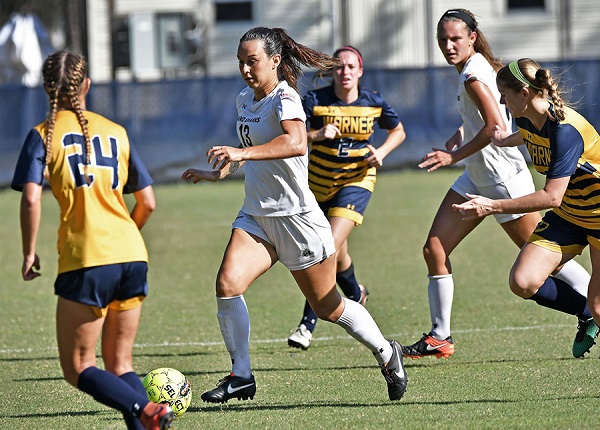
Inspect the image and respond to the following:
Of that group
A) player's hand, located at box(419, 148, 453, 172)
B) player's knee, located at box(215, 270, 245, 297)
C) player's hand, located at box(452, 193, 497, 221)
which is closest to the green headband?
player's hand, located at box(452, 193, 497, 221)

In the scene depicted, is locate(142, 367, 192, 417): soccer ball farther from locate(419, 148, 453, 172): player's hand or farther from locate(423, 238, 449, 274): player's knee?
locate(423, 238, 449, 274): player's knee

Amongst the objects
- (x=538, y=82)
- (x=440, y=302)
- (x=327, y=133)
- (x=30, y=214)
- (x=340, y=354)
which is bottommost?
(x=340, y=354)

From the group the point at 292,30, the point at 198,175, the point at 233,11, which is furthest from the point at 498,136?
the point at 233,11

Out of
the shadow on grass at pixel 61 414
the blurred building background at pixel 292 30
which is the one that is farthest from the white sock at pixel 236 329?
the blurred building background at pixel 292 30

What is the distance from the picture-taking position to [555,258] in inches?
229

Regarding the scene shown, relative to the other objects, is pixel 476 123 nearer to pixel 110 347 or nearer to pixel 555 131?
pixel 555 131

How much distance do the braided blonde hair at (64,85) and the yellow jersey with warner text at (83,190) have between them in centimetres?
3

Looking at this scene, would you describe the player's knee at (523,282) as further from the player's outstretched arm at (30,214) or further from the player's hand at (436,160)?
the player's outstretched arm at (30,214)

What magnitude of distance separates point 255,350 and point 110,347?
2.81 metres

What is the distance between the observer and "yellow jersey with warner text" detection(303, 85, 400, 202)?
7.73 metres

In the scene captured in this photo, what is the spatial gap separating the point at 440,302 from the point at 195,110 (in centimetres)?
1460

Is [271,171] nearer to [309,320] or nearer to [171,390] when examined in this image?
[171,390]

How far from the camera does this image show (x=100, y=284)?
4.60m

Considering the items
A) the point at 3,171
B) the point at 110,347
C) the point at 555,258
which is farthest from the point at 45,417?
the point at 3,171
